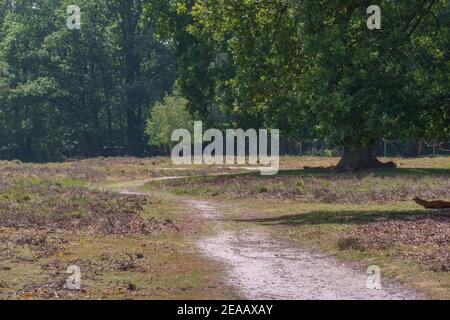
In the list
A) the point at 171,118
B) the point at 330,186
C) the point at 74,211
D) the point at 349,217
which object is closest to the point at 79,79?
the point at 171,118

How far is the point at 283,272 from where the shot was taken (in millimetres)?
19438

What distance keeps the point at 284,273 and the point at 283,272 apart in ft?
Answer: 0.51

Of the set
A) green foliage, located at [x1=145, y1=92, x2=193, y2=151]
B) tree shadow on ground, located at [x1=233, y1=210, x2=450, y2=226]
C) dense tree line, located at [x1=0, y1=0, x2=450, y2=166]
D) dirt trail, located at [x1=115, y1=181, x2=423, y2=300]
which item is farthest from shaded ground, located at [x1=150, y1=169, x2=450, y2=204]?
green foliage, located at [x1=145, y1=92, x2=193, y2=151]

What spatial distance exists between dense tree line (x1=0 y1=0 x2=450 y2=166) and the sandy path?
6.24 metres

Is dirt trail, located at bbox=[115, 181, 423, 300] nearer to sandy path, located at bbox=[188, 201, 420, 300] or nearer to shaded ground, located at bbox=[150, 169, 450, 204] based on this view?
sandy path, located at bbox=[188, 201, 420, 300]

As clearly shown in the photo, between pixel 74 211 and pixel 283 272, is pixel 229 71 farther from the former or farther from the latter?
pixel 283 272

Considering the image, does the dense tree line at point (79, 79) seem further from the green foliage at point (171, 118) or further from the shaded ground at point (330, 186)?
the shaded ground at point (330, 186)

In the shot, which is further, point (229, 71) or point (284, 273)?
point (229, 71)

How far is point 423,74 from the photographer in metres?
28.2

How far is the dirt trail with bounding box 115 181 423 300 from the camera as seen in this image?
16375mm

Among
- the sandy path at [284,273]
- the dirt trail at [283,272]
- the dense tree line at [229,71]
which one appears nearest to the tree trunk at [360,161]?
the dense tree line at [229,71]

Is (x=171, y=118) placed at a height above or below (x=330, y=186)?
above
